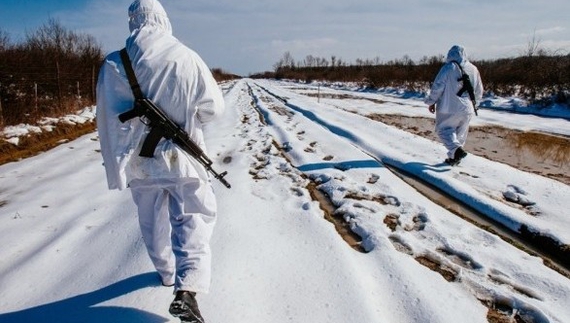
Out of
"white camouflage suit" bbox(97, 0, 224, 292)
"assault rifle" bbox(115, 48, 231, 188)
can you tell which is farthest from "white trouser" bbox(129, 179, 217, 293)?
"assault rifle" bbox(115, 48, 231, 188)

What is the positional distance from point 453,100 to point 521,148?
267 centimetres

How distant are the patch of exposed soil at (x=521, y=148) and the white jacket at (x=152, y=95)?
5138 millimetres

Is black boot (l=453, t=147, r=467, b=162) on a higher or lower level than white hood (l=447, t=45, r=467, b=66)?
lower

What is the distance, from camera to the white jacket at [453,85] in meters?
5.65

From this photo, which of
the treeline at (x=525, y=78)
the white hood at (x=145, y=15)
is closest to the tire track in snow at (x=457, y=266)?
the white hood at (x=145, y=15)

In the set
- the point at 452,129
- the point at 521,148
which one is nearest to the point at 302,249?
the point at 452,129

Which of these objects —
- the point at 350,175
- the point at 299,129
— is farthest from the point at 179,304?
the point at 299,129

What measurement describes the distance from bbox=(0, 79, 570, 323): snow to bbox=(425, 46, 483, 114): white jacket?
870 mm

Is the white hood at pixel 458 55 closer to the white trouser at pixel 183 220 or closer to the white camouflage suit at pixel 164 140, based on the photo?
the white camouflage suit at pixel 164 140

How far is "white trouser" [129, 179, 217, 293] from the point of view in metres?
2.04

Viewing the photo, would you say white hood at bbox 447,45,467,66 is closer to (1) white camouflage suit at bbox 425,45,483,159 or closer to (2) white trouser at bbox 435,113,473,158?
(1) white camouflage suit at bbox 425,45,483,159

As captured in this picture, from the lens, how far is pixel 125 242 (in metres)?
3.14

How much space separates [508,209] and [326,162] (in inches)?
103

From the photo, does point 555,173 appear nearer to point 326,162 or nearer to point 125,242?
point 326,162
